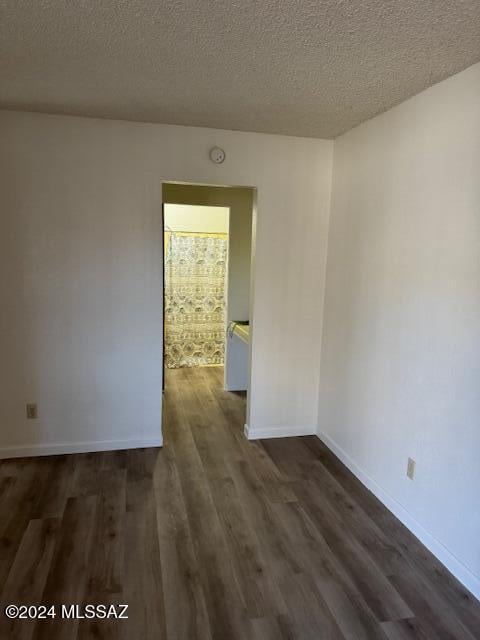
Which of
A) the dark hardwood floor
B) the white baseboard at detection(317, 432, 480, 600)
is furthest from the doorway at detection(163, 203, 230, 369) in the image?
the white baseboard at detection(317, 432, 480, 600)

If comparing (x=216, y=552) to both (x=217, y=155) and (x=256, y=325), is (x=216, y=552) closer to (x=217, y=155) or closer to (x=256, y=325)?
(x=256, y=325)

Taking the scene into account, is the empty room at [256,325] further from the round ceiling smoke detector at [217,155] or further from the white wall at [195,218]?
the white wall at [195,218]

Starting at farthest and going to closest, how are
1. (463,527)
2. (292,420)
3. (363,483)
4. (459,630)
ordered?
(292,420), (363,483), (463,527), (459,630)

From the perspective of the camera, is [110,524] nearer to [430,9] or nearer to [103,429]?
[103,429]

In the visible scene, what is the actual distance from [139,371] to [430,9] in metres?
2.72

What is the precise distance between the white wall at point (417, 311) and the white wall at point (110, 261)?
391 mm

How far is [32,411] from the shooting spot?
3121 millimetres

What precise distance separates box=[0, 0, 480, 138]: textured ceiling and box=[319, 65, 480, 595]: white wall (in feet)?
0.90

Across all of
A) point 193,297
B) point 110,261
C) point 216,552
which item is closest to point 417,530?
point 216,552

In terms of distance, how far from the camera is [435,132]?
7.29 feet

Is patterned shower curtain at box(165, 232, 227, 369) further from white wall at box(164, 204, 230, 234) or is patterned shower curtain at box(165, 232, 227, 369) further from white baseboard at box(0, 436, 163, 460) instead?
white baseboard at box(0, 436, 163, 460)

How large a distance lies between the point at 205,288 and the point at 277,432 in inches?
94.2

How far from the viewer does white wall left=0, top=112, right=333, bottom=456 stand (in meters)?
2.93

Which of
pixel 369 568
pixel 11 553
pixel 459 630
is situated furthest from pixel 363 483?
pixel 11 553
